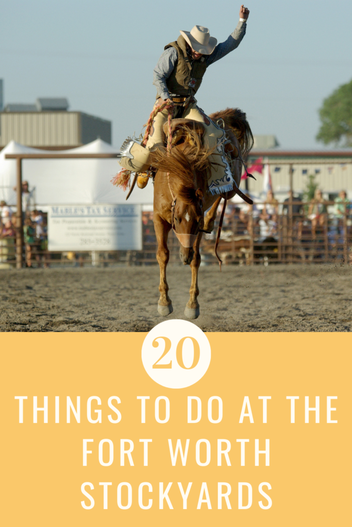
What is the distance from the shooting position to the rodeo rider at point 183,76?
4.61m

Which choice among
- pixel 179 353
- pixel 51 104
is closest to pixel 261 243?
pixel 179 353

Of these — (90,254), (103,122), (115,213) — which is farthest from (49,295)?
(103,122)

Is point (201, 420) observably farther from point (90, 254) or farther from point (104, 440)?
point (90, 254)

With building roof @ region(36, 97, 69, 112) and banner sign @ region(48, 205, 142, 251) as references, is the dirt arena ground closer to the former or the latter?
banner sign @ region(48, 205, 142, 251)

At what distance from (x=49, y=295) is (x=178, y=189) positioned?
371cm

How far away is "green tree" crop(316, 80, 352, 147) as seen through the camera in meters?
61.8

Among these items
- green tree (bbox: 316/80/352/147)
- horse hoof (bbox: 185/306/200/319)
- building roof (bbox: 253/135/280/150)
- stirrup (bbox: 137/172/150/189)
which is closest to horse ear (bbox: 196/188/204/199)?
stirrup (bbox: 137/172/150/189)

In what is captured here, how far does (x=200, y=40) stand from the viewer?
4574mm

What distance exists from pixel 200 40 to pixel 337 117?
198ft

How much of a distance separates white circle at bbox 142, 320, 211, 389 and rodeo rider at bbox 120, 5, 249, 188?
79.2 inches

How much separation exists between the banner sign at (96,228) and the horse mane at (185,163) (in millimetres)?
7691

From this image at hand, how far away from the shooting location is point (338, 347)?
2758 mm

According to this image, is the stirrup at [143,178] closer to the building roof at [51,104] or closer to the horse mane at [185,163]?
the horse mane at [185,163]

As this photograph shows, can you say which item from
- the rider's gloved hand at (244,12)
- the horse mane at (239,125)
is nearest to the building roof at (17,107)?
the horse mane at (239,125)
